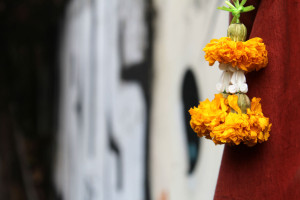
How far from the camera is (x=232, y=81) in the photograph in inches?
67.7

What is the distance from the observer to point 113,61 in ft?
13.6

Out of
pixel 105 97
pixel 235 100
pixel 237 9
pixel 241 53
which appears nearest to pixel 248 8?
pixel 237 9

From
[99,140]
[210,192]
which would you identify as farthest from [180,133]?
[99,140]

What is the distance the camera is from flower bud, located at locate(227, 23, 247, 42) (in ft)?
5.62

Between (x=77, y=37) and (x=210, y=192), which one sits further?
(x=77, y=37)

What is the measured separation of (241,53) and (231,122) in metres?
0.17

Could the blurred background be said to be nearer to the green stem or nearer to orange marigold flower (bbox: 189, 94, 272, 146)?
the green stem

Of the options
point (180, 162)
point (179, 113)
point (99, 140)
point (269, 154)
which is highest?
point (269, 154)

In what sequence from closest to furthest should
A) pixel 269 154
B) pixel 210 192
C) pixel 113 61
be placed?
pixel 269 154 < pixel 210 192 < pixel 113 61

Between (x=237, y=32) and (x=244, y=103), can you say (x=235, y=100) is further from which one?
(x=237, y=32)

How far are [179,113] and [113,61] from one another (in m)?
1.20

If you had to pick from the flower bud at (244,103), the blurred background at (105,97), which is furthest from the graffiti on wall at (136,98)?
the flower bud at (244,103)

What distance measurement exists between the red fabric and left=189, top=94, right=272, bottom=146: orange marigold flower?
29 millimetres

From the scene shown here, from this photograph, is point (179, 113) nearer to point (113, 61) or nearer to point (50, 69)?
point (113, 61)
